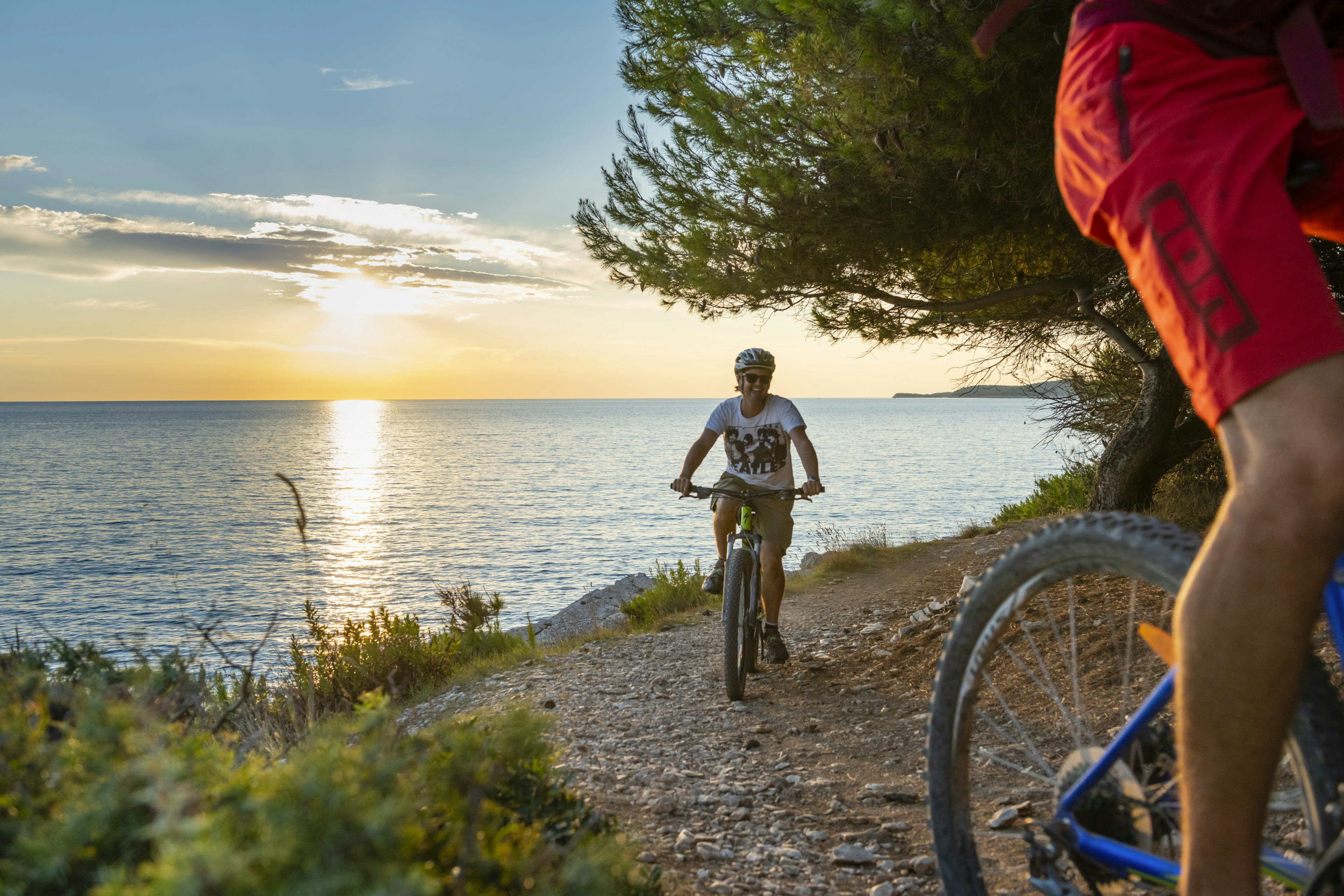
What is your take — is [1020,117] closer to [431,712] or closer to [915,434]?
[431,712]

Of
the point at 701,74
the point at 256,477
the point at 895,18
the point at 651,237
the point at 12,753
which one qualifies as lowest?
the point at 256,477

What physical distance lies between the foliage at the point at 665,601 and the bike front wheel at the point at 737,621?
13.2 ft

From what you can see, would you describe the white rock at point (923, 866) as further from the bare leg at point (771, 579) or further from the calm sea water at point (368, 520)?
the bare leg at point (771, 579)

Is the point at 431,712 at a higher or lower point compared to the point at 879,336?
lower

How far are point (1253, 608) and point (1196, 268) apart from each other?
487 millimetres

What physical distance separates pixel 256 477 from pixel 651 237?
190ft

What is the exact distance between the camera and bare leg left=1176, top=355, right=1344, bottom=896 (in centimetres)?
111

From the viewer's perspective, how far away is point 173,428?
433 ft

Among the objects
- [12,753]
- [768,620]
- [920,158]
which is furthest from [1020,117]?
[12,753]

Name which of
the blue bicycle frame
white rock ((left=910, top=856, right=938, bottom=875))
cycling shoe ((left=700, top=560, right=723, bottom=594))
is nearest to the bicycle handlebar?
cycling shoe ((left=700, top=560, right=723, bottom=594))

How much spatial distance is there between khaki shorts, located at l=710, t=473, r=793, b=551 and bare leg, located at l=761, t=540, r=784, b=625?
0.20 feet

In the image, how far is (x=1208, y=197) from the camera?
48.6 inches

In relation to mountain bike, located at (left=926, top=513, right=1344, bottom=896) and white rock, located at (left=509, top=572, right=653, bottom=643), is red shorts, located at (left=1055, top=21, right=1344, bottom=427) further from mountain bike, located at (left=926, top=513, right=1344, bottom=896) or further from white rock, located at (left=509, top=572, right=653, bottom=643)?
white rock, located at (left=509, top=572, right=653, bottom=643)

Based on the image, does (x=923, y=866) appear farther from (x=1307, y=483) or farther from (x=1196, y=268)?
(x=1196, y=268)
